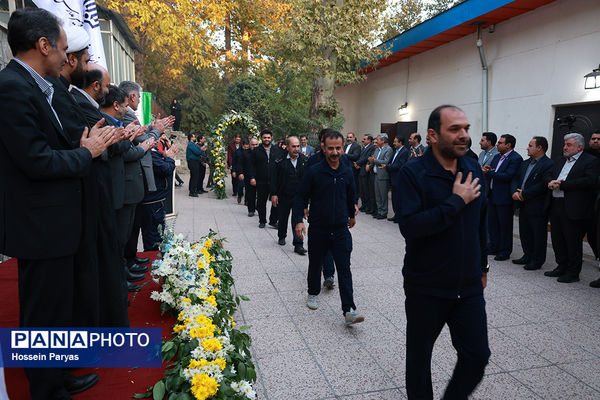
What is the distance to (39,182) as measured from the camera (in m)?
2.06

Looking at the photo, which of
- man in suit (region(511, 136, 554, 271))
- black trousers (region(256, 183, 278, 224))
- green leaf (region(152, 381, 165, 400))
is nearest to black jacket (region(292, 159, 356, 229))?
green leaf (region(152, 381, 165, 400))


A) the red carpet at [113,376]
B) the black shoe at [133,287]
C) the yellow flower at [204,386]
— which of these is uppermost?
the yellow flower at [204,386]

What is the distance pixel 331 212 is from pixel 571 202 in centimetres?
378

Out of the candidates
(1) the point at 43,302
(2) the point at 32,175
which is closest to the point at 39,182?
(2) the point at 32,175

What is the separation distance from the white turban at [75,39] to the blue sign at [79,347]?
1821mm

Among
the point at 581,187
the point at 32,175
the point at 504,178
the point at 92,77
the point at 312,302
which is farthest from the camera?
the point at 504,178

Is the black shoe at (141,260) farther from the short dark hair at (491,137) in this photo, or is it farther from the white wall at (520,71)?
the white wall at (520,71)

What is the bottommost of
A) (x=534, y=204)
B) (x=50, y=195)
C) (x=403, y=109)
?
(x=534, y=204)

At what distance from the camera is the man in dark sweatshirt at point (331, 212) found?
4215 millimetres

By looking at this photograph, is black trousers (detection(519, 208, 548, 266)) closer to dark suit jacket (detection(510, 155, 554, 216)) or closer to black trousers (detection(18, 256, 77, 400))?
dark suit jacket (detection(510, 155, 554, 216))

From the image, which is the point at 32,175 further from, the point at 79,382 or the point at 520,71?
the point at 520,71

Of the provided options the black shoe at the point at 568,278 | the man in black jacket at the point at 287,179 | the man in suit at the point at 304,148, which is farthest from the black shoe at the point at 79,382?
the man in suit at the point at 304,148

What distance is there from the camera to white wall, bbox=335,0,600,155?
28.0ft

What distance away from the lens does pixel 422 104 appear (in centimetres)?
1452
